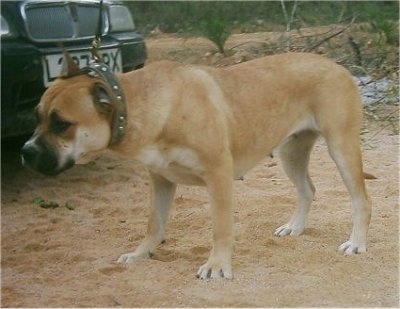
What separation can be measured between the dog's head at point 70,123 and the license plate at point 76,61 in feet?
4.56

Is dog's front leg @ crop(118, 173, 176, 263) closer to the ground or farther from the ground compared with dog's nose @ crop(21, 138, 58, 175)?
closer to the ground

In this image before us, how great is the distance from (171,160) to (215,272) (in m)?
0.64

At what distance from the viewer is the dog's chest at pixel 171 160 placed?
3957 mm

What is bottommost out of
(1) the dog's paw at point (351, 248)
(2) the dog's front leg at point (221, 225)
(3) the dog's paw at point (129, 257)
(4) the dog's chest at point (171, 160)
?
(1) the dog's paw at point (351, 248)

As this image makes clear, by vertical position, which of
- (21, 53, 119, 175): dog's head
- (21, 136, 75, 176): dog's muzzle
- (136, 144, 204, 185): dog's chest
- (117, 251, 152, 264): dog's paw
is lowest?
Answer: (117, 251, 152, 264): dog's paw

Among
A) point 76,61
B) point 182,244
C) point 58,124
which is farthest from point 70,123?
point 76,61

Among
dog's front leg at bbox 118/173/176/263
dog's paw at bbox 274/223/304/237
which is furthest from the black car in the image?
dog's paw at bbox 274/223/304/237

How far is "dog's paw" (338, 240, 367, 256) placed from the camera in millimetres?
4504

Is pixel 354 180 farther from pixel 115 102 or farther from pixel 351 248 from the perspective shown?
pixel 115 102

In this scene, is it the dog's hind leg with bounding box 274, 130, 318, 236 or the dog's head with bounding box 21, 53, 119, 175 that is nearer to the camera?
the dog's head with bounding box 21, 53, 119, 175

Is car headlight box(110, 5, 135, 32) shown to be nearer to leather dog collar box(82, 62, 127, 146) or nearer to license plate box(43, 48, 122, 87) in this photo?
license plate box(43, 48, 122, 87)

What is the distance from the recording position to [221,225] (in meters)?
4.11

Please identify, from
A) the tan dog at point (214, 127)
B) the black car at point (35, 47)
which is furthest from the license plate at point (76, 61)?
the tan dog at point (214, 127)

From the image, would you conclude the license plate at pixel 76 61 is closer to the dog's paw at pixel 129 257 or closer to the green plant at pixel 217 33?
the dog's paw at pixel 129 257
